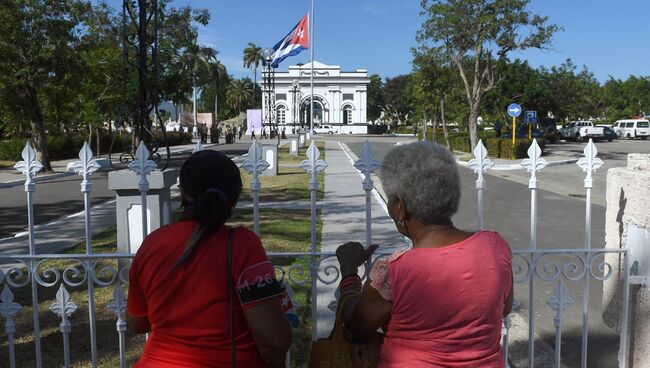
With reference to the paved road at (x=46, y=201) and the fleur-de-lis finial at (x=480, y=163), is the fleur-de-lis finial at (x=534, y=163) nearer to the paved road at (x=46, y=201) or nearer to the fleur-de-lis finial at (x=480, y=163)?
the fleur-de-lis finial at (x=480, y=163)

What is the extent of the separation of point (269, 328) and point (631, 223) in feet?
7.19

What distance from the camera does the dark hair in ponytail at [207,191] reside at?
1.88 m

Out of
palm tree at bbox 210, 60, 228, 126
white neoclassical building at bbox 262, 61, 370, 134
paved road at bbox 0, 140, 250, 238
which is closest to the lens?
paved road at bbox 0, 140, 250, 238

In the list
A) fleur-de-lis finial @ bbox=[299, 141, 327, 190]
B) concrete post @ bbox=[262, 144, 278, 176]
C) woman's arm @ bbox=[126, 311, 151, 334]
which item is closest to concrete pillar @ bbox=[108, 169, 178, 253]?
fleur-de-lis finial @ bbox=[299, 141, 327, 190]

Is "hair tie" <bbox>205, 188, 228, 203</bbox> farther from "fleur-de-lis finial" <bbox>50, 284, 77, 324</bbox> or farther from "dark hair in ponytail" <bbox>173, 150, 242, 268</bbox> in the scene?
"fleur-de-lis finial" <bbox>50, 284, 77, 324</bbox>

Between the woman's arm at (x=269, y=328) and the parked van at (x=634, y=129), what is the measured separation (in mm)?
57327

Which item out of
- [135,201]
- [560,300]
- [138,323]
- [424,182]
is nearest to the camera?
[424,182]

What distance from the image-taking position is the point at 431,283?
1825mm

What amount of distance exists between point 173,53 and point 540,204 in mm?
17646

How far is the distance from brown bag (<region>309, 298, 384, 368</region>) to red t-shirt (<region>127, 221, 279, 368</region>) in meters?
0.21

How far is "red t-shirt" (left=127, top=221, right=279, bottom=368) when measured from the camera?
6.09ft

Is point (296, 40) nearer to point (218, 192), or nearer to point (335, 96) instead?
point (218, 192)

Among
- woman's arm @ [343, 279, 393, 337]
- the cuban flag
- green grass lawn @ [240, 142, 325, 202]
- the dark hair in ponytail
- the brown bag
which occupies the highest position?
the cuban flag

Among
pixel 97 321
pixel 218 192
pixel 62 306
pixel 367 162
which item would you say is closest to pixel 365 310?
pixel 218 192
